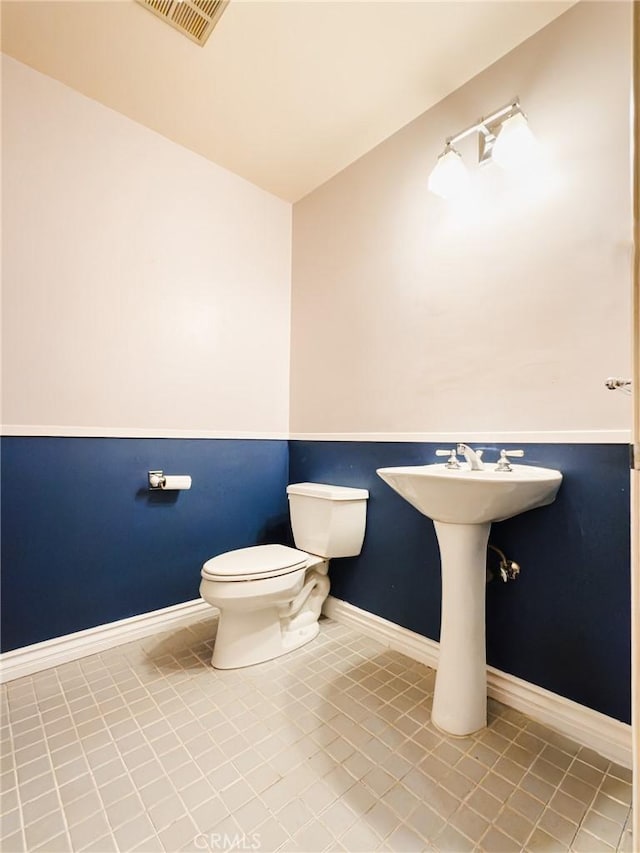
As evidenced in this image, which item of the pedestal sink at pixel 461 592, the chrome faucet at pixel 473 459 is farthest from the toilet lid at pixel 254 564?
the chrome faucet at pixel 473 459

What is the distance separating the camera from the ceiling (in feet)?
4.25

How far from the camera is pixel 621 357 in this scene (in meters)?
1.13

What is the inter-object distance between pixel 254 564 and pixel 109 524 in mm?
658

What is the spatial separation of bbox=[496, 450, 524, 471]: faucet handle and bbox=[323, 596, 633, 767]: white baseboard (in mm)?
713

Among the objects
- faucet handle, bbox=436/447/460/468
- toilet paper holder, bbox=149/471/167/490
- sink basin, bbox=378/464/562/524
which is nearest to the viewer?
sink basin, bbox=378/464/562/524

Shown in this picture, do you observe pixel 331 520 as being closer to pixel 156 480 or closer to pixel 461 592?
pixel 461 592

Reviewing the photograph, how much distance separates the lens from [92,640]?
62.3 inches

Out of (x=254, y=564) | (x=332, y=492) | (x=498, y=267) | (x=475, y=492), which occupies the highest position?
(x=498, y=267)

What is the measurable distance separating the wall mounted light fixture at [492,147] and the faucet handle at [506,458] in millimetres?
990

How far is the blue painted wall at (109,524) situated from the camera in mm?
1446

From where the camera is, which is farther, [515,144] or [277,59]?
[277,59]

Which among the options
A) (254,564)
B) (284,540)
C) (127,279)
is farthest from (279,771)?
(127,279)

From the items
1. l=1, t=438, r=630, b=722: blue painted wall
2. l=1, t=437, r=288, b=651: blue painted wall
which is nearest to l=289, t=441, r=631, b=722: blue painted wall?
l=1, t=438, r=630, b=722: blue painted wall

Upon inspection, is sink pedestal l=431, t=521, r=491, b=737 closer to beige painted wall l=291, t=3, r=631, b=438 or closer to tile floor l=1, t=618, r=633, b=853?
tile floor l=1, t=618, r=633, b=853
